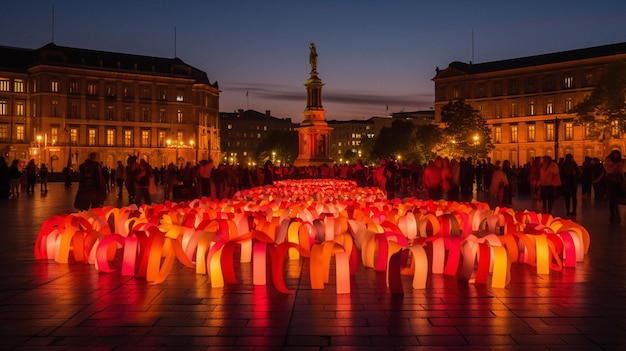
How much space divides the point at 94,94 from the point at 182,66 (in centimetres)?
1679

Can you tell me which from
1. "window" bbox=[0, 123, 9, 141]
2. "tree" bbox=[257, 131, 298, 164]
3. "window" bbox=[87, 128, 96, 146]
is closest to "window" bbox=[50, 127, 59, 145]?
"window" bbox=[87, 128, 96, 146]

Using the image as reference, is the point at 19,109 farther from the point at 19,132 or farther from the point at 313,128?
the point at 313,128

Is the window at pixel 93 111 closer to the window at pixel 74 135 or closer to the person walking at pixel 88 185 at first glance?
the window at pixel 74 135

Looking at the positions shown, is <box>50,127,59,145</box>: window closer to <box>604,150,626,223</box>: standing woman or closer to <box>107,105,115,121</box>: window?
<box>107,105,115,121</box>: window

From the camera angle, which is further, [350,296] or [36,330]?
[350,296]

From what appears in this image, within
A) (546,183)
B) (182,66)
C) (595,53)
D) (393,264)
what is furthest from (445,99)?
(393,264)

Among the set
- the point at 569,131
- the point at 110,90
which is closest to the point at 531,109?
the point at 569,131

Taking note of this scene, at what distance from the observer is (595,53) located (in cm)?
10119

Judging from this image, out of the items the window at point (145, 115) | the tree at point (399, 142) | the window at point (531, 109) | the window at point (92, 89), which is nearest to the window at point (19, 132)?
the window at point (92, 89)

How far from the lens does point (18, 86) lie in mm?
104188

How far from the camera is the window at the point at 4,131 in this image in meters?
102

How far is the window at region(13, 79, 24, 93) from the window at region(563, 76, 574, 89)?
3223 inches

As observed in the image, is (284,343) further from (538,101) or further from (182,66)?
(182,66)

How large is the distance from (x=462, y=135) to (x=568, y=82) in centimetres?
3224
